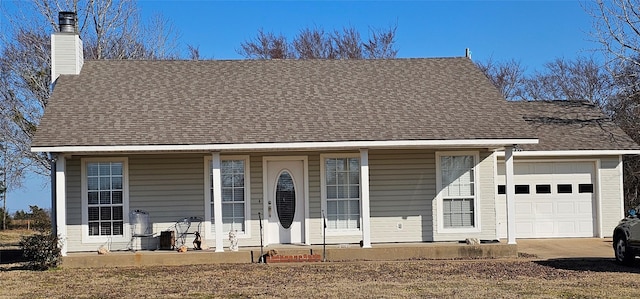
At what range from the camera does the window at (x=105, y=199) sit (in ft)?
56.5

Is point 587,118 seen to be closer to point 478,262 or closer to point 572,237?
point 572,237

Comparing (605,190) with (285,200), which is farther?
(605,190)

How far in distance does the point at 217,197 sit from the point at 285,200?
2.23 m

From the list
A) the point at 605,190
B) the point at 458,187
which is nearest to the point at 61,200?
the point at 458,187

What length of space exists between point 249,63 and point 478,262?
26.3 ft

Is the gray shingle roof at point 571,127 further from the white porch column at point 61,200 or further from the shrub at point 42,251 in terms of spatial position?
the shrub at point 42,251

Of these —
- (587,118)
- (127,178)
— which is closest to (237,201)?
(127,178)

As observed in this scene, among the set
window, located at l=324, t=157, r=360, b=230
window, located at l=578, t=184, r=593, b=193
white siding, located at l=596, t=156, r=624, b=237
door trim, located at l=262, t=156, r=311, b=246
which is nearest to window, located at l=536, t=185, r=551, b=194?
window, located at l=578, t=184, r=593, b=193

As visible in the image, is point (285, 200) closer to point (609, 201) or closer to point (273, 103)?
point (273, 103)

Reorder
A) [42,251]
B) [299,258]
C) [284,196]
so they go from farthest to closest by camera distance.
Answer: [284,196] → [299,258] → [42,251]

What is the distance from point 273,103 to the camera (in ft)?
57.9

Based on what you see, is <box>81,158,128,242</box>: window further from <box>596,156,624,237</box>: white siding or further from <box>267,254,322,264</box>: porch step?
<box>596,156,624,237</box>: white siding

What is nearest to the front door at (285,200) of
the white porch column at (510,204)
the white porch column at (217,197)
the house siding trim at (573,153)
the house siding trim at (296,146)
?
the house siding trim at (296,146)

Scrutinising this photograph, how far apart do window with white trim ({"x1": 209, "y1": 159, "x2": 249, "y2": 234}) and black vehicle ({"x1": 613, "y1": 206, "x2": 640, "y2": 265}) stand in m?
7.86
